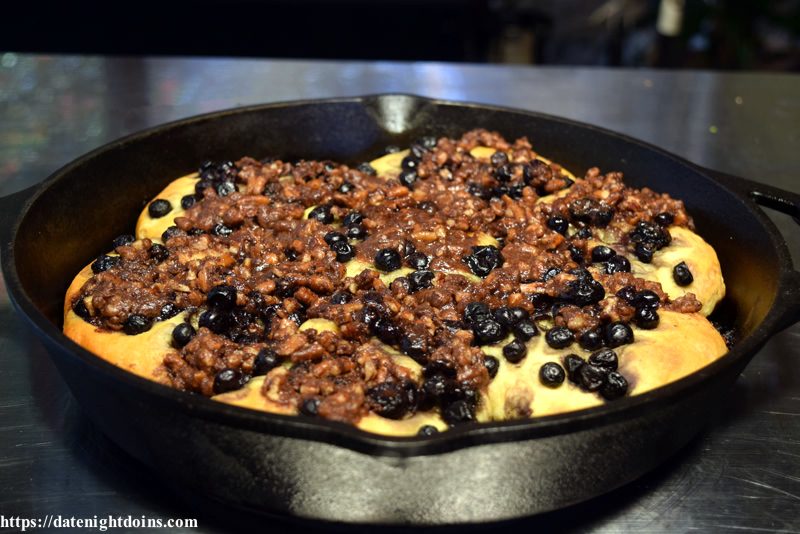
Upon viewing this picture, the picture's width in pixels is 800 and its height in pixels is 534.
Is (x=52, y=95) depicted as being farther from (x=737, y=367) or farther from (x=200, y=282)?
(x=737, y=367)

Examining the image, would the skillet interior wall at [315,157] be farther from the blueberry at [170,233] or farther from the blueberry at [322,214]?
the blueberry at [322,214]

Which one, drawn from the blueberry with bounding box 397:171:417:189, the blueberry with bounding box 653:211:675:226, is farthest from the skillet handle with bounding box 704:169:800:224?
the blueberry with bounding box 397:171:417:189

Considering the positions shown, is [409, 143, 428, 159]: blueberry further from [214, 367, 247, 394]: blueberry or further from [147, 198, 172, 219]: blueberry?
[214, 367, 247, 394]: blueberry

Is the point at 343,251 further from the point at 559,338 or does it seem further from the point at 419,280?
the point at 559,338

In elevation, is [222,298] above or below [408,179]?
below

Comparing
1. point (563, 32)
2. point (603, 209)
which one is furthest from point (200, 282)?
point (563, 32)

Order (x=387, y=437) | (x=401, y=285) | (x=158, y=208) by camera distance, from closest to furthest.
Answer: (x=387, y=437), (x=401, y=285), (x=158, y=208)

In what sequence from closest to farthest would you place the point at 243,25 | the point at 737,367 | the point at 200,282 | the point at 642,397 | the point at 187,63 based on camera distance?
the point at 642,397 < the point at 737,367 < the point at 200,282 < the point at 187,63 < the point at 243,25

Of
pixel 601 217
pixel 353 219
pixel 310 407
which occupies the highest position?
pixel 601 217

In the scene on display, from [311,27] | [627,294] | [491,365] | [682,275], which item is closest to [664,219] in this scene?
[682,275]
